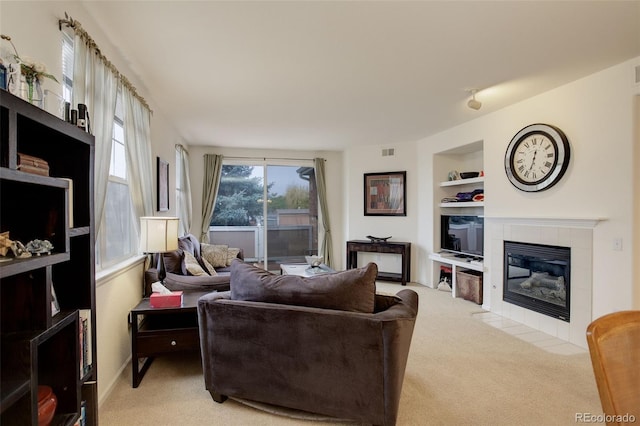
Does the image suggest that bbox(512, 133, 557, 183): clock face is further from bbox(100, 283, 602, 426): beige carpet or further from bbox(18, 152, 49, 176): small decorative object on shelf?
bbox(18, 152, 49, 176): small decorative object on shelf

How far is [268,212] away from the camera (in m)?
6.66

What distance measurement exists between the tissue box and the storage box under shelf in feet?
12.5

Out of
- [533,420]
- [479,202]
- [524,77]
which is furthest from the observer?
[479,202]

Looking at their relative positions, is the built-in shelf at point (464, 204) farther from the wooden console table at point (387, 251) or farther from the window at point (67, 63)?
the window at point (67, 63)

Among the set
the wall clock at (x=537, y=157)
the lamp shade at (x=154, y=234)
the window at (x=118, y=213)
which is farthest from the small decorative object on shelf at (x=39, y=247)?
the wall clock at (x=537, y=157)

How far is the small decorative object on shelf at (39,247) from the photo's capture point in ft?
3.30

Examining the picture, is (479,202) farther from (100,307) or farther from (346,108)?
(100,307)

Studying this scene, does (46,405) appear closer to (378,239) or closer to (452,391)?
(452,391)

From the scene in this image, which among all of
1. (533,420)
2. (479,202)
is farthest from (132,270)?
(479,202)

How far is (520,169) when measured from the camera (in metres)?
3.80

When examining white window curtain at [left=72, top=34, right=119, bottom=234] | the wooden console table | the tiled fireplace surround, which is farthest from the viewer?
the wooden console table

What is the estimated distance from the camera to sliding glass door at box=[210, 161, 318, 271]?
6.53m

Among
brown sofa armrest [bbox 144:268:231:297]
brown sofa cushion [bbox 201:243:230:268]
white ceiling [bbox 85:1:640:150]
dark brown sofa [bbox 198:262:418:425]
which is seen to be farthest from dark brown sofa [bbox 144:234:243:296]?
white ceiling [bbox 85:1:640:150]

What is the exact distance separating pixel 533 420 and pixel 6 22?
3387 mm
